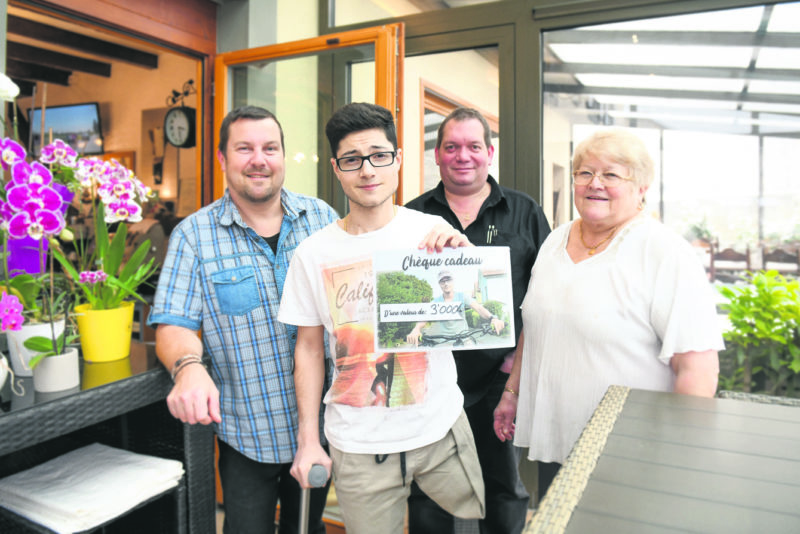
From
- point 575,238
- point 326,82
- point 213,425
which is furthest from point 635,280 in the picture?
point 326,82

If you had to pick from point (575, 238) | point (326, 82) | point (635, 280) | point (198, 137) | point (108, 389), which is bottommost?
point (108, 389)

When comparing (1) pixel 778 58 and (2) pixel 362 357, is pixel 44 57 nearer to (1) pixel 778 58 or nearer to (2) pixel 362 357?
(2) pixel 362 357

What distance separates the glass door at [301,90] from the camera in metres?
2.80

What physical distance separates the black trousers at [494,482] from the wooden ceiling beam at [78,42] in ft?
14.8

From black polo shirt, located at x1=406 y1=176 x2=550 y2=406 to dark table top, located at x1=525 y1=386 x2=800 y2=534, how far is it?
82 cm

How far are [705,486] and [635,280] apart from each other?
2.33ft

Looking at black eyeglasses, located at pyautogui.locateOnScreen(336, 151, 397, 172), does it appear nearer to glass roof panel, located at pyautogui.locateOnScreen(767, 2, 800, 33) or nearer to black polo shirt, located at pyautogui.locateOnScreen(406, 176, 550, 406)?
black polo shirt, located at pyautogui.locateOnScreen(406, 176, 550, 406)

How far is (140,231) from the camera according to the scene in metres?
5.07

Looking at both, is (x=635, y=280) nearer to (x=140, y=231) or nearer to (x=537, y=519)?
(x=537, y=519)

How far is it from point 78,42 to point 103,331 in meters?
4.14

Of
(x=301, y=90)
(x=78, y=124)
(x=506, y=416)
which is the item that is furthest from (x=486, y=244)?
(x=78, y=124)

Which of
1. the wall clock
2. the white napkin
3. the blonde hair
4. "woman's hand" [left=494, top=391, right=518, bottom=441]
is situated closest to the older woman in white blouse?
the blonde hair

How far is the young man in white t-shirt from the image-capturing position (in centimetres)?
131

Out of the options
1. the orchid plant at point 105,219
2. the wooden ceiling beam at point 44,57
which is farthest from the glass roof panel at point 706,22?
the wooden ceiling beam at point 44,57
